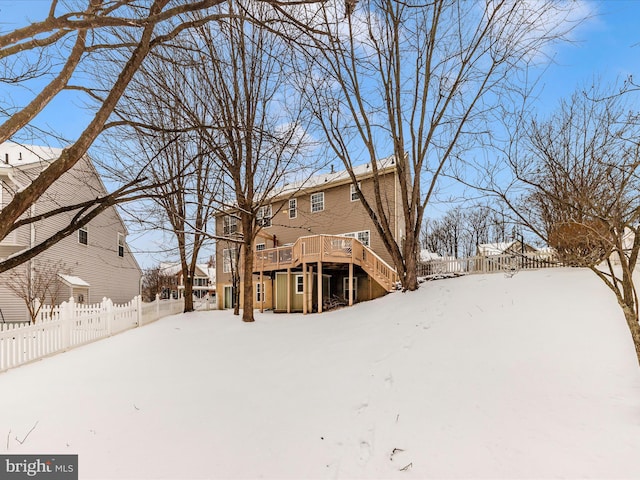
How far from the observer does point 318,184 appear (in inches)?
727

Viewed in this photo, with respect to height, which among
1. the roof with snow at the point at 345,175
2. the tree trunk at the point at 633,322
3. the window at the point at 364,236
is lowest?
the tree trunk at the point at 633,322

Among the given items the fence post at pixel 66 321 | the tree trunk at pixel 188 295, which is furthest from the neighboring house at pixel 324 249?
the fence post at pixel 66 321

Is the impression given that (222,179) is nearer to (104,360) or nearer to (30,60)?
(104,360)

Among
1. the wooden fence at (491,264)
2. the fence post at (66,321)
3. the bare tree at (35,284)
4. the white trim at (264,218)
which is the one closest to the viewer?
the fence post at (66,321)

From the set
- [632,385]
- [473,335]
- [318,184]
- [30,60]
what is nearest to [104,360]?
[30,60]

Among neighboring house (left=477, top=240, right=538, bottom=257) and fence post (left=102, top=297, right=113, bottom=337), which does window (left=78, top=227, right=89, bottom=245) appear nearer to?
fence post (left=102, top=297, right=113, bottom=337)

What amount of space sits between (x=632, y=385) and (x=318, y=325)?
6334 millimetres

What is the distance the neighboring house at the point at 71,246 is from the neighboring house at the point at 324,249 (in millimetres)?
6023

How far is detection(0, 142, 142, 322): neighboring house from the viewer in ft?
41.8

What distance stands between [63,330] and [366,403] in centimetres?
811

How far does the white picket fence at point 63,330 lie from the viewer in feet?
21.8

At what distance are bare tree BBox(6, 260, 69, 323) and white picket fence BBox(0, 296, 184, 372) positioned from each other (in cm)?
336

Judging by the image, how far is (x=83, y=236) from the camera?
16781 millimetres

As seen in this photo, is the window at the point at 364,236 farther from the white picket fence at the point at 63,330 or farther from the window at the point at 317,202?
the white picket fence at the point at 63,330
